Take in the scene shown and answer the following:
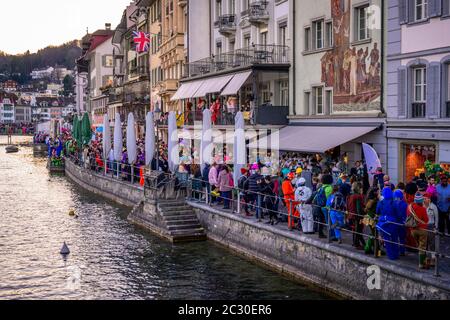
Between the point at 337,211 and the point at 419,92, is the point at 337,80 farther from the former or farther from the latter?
the point at 337,211

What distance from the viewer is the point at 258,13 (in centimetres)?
3625

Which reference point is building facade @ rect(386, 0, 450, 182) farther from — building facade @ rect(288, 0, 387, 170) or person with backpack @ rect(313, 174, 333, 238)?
person with backpack @ rect(313, 174, 333, 238)

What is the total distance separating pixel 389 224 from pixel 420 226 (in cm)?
73

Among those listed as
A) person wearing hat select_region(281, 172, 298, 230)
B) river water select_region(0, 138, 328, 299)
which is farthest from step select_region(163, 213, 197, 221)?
person wearing hat select_region(281, 172, 298, 230)

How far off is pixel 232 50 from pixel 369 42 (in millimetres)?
16294

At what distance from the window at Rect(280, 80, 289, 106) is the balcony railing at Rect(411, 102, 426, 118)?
1070 centimetres

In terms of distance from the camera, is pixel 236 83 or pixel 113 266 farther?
pixel 236 83

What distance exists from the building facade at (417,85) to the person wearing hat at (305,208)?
5996mm

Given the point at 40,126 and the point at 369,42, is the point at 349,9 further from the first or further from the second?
the point at 40,126

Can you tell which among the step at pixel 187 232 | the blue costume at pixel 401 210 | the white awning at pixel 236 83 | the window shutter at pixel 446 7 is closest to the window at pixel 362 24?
the window shutter at pixel 446 7

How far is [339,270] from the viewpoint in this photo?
54.1 ft

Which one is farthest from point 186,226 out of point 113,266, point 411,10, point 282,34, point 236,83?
point 282,34

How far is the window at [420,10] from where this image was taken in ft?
75.9

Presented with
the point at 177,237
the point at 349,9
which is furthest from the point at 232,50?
the point at 177,237
